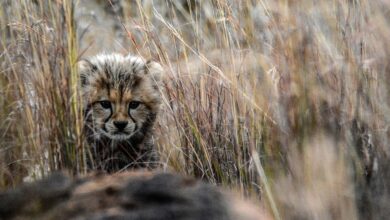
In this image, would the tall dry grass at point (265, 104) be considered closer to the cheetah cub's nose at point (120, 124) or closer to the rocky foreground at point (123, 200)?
the cheetah cub's nose at point (120, 124)

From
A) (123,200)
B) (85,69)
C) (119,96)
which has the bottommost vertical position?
(123,200)

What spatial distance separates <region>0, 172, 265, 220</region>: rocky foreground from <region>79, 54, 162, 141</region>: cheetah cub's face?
1.63m

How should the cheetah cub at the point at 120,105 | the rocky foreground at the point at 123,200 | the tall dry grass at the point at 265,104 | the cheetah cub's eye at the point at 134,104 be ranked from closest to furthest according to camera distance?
the rocky foreground at the point at 123,200 < the tall dry grass at the point at 265,104 < the cheetah cub at the point at 120,105 < the cheetah cub's eye at the point at 134,104

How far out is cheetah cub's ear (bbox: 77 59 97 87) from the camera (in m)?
3.52

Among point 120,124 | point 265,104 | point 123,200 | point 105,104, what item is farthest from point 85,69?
point 123,200

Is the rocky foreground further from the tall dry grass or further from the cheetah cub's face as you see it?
the cheetah cub's face

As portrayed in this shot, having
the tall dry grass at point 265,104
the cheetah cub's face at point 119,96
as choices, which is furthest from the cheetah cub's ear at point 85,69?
the tall dry grass at point 265,104

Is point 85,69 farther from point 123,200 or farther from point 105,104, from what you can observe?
point 123,200

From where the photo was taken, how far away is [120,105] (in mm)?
3572

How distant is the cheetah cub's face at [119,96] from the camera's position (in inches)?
138

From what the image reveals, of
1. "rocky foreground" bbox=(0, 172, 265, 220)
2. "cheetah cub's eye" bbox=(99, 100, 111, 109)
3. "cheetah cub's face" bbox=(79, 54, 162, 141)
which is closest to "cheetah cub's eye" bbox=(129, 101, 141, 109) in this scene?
"cheetah cub's face" bbox=(79, 54, 162, 141)

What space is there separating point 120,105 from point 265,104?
2.43 ft

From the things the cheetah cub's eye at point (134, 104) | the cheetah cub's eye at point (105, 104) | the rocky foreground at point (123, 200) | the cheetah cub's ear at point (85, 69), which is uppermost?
the cheetah cub's ear at point (85, 69)

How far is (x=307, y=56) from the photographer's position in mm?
2934
